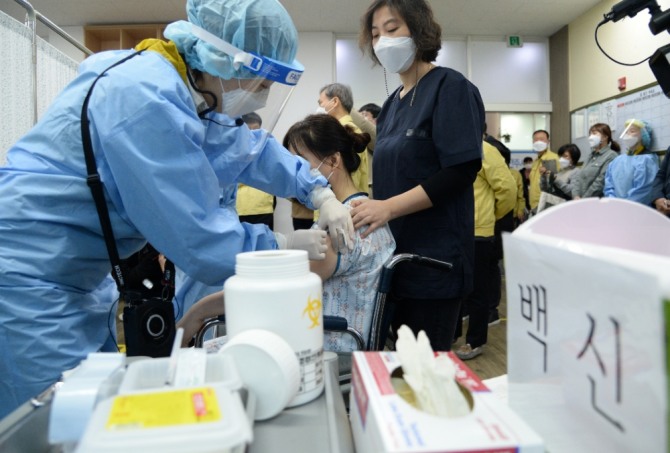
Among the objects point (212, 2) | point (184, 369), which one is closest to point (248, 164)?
point (212, 2)

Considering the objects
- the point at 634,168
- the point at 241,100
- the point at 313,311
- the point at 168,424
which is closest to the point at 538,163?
the point at 634,168

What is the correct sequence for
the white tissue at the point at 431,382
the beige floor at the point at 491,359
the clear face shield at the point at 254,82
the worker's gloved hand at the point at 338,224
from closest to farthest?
the white tissue at the point at 431,382, the clear face shield at the point at 254,82, the worker's gloved hand at the point at 338,224, the beige floor at the point at 491,359

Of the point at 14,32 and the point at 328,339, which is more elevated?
the point at 14,32

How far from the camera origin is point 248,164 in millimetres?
1422

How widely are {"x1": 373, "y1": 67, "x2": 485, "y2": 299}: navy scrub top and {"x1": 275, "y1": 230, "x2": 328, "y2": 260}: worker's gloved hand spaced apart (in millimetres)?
298

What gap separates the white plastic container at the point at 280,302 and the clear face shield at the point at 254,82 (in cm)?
62

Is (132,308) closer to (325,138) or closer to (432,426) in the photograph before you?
(432,426)

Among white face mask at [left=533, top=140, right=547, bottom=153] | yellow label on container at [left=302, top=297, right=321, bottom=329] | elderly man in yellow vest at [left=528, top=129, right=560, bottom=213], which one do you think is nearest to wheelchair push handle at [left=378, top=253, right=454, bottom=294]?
yellow label on container at [left=302, top=297, right=321, bottom=329]

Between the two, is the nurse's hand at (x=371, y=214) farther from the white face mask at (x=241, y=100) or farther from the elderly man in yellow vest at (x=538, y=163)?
the elderly man in yellow vest at (x=538, y=163)

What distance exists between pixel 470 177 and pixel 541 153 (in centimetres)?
426

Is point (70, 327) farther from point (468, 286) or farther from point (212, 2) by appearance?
point (468, 286)

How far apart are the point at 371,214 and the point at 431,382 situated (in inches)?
33.2

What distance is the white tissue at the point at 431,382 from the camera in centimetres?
39

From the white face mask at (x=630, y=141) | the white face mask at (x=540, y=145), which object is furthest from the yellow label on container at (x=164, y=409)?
the white face mask at (x=540, y=145)
